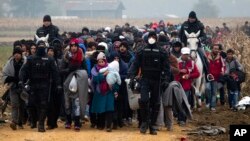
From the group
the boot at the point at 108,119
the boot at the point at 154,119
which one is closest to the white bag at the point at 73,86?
the boot at the point at 108,119

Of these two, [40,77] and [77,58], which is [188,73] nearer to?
[77,58]

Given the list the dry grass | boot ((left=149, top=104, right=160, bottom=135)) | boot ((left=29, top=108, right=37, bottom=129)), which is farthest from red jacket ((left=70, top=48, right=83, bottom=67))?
the dry grass

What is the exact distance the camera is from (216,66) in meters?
15.7

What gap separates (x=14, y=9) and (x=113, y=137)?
103843mm

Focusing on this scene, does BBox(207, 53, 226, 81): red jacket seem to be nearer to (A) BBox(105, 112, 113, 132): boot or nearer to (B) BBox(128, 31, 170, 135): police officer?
(B) BBox(128, 31, 170, 135): police officer

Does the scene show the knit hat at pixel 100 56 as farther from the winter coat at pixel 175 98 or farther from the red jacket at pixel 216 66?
the red jacket at pixel 216 66

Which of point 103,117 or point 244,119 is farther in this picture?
point 244,119

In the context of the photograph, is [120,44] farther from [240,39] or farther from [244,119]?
[240,39]

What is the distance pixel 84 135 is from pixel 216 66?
5.47 m

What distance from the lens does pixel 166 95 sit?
12.6 m

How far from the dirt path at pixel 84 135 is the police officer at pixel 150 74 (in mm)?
362

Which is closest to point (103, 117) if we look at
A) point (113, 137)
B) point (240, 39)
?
point (113, 137)

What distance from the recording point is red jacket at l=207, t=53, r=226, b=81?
15656 mm

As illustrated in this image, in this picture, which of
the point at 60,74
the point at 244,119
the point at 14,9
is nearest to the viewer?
the point at 60,74
